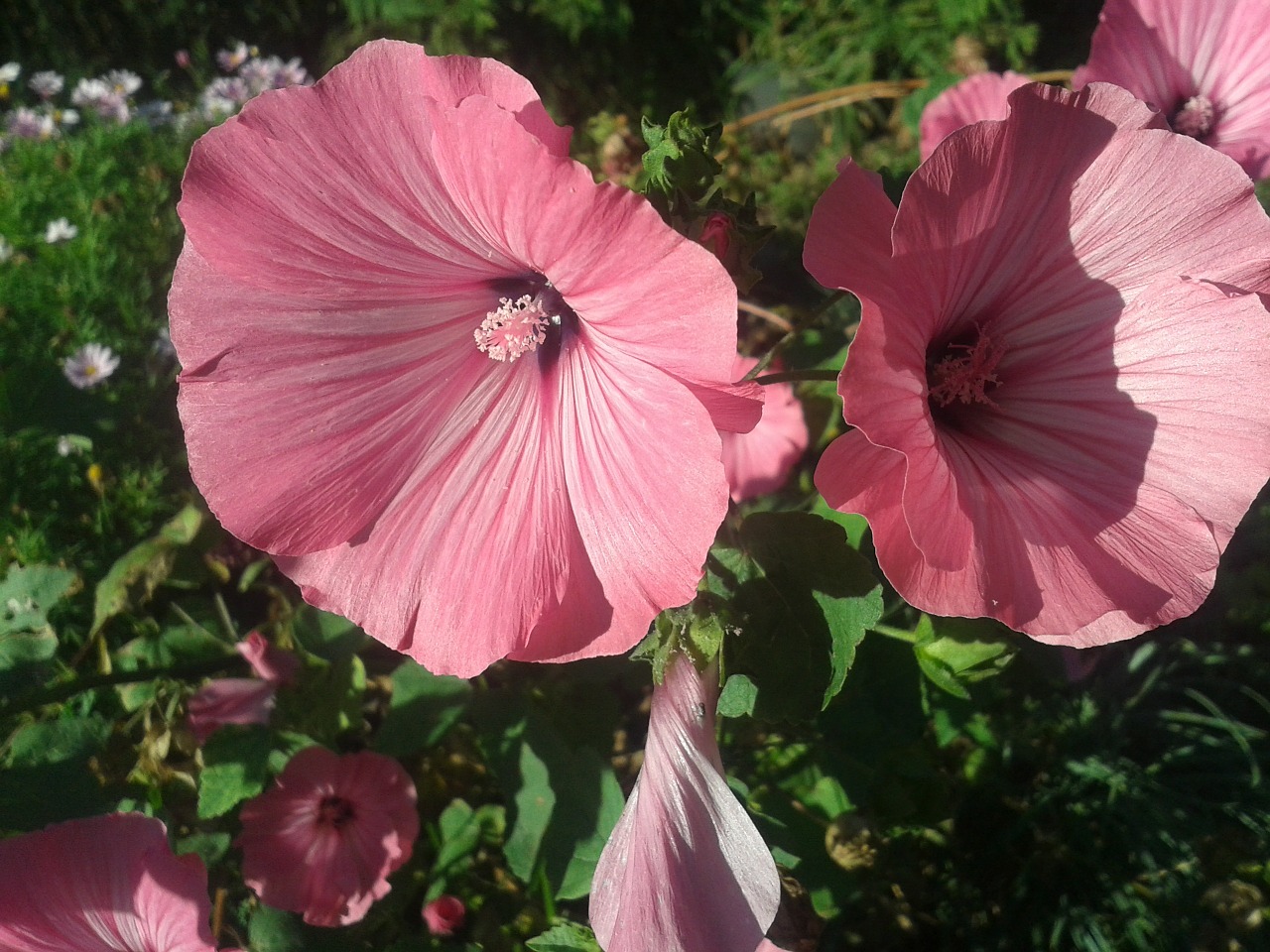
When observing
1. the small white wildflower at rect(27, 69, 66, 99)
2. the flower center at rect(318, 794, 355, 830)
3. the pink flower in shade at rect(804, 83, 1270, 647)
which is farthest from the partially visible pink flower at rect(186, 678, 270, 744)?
the small white wildflower at rect(27, 69, 66, 99)

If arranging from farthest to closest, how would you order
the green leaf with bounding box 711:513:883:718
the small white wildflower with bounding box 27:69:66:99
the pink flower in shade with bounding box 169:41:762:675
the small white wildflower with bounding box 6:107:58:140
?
the small white wildflower with bounding box 27:69:66:99, the small white wildflower with bounding box 6:107:58:140, the green leaf with bounding box 711:513:883:718, the pink flower in shade with bounding box 169:41:762:675

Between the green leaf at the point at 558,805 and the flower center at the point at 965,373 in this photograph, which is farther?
the green leaf at the point at 558,805

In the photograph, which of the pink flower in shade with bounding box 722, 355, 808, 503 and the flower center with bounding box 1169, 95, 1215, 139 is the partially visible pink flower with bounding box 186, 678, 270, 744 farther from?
the flower center with bounding box 1169, 95, 1215, 139

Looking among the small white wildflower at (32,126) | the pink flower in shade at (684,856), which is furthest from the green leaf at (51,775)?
the small white wildflower at (32,126)

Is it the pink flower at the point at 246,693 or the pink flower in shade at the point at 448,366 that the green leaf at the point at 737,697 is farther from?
the pink flower at the point at 246,693

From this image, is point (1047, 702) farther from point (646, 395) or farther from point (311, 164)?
point (311, 164)

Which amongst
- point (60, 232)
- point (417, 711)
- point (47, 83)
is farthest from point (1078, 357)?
point (47, 83)
